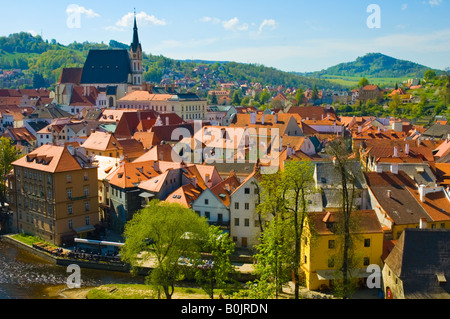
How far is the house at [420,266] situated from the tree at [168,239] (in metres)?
12.5

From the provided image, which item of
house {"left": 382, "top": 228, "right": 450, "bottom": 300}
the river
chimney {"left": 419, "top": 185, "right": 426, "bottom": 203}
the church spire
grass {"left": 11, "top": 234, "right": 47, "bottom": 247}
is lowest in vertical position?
the river

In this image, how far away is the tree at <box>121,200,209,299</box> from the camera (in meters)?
33.4

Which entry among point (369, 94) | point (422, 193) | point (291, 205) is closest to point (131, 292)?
point (291, 205)

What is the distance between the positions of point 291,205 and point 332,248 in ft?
13.2

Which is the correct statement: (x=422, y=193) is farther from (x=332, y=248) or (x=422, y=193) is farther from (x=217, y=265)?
(x=217, y=265)

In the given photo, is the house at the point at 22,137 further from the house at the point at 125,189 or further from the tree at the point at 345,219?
the tree at the point at 345,219

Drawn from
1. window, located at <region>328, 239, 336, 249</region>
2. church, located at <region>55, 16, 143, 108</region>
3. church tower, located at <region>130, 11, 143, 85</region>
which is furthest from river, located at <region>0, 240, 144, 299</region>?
church tower, located at <region>130, 11, 143, 85</region>

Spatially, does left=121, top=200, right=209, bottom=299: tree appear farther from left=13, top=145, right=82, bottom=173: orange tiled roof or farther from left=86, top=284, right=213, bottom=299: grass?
left=13, top=145, right=82, bottom=173: orange tiled roof

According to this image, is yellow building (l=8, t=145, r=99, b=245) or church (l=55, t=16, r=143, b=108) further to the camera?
church (l=55, t=16, r=143, b=108)

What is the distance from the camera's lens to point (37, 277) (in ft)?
136

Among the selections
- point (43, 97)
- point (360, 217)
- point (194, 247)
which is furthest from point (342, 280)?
point (43, 97)

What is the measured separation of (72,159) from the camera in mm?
49188

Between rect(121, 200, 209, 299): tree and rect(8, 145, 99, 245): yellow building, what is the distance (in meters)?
15.3

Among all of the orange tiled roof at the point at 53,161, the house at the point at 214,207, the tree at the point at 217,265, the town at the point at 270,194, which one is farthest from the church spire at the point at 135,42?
the tree at the point at 217,265
